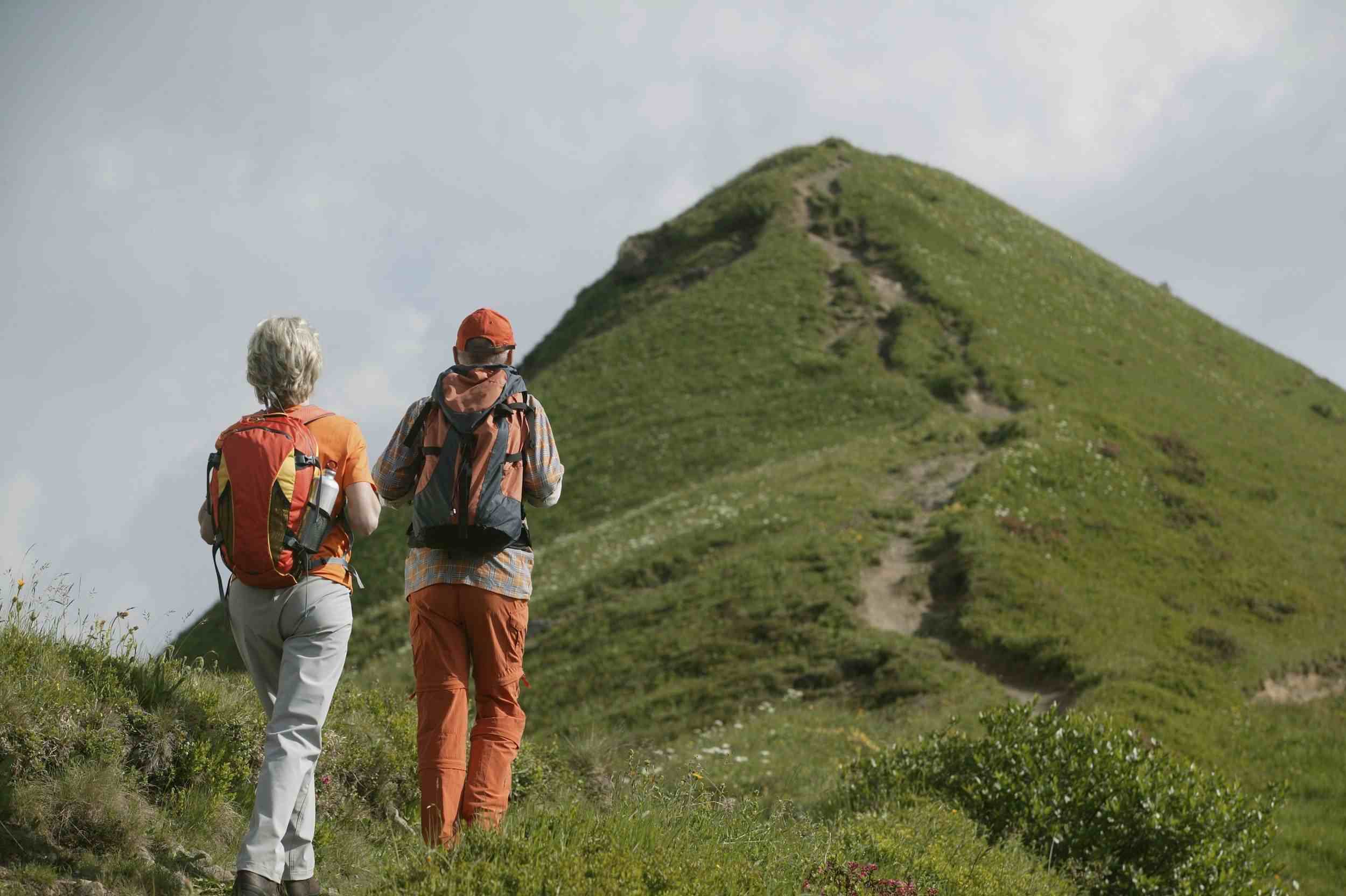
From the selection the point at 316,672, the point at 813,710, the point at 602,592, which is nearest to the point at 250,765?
the point at 316,672

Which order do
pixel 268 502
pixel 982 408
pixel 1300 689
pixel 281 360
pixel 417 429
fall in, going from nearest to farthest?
pixel 268 502 → pixel 281 360 → pixel 417 429 → pixel 1300 689 → pixel 982 408

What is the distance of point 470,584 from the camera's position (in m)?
5.47

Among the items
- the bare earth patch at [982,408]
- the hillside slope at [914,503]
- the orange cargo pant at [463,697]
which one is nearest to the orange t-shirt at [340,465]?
the orange cargo pant at [463,697]

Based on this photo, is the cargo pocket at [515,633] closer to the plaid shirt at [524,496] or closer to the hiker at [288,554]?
the plaid shirt at [524,496]

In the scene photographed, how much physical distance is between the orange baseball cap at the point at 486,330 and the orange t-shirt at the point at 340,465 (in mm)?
945

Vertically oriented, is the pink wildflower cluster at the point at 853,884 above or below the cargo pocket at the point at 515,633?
below

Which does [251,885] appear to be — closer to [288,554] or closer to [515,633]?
[288,554]

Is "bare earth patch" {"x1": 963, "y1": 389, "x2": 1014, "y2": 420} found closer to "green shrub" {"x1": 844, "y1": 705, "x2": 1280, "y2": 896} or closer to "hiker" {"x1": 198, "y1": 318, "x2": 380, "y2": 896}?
"green shrub" {"x1": 844, "y1": 705, "x2": 1280, "y2": 896}

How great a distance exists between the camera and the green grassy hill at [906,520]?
647 inches

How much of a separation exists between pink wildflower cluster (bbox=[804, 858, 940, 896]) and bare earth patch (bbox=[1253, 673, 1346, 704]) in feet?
45.1

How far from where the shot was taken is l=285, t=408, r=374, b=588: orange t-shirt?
520 cm

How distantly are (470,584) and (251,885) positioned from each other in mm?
1620

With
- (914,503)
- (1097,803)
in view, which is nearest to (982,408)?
(914,503)

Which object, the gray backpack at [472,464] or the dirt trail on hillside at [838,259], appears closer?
the gray backpack at [472,464]
